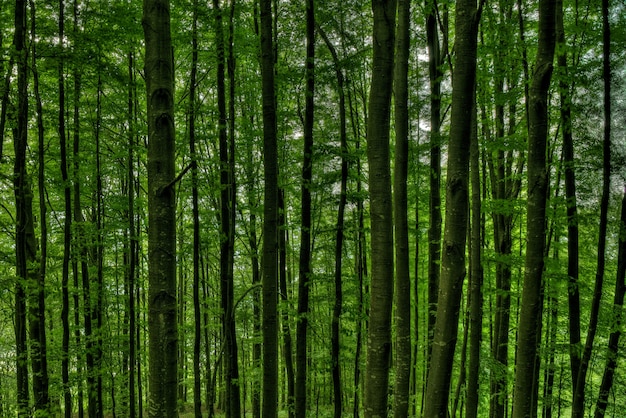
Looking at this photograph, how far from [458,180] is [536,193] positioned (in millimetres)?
1072

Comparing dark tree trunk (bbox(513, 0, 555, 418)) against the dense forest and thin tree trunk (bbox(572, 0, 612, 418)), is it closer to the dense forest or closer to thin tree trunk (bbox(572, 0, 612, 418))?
the dense forest

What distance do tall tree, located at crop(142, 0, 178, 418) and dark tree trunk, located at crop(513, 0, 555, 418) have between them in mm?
2708

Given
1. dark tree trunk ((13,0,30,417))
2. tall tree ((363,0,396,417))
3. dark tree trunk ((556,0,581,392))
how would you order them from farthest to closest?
dark tree trunk ((556,0,581,392))
dark tree trunk ((13,0,30,417))
tall tree ((363,0,396,417))

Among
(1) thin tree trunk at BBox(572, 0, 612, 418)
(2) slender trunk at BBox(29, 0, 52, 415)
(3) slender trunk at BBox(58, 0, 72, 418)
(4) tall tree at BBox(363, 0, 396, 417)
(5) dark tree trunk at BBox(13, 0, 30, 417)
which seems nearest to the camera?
(4) tall tree at BBox(363, 0, 396, 417)

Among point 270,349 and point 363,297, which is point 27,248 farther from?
point 363,297

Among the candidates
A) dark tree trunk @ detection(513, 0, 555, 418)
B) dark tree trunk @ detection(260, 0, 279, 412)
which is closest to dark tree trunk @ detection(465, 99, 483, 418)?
dark tree trunk @ detection(513, 0, 555, 418)

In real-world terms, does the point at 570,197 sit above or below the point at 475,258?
above

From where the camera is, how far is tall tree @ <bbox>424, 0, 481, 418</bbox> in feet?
8.64

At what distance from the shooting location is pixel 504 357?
29.7 ft

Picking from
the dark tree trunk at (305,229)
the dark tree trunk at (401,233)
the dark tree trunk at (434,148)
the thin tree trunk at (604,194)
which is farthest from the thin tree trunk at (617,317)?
the dark tree trunk at (305,229)

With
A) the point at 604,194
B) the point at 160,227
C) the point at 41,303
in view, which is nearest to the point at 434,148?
the point at 604,194

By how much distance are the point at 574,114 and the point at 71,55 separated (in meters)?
7.38

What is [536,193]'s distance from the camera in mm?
3252

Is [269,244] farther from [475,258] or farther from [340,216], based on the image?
[340,216]
